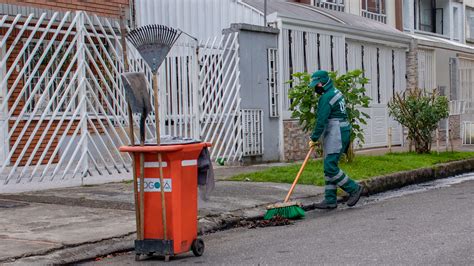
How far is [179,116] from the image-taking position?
14164 millimetres

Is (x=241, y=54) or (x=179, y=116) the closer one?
(x=179, y=116)

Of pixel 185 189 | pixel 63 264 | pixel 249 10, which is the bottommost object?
pixel 63 264

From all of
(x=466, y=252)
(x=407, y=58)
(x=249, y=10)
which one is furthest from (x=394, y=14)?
(x=466, y=252)

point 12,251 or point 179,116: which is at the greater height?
point 179,116

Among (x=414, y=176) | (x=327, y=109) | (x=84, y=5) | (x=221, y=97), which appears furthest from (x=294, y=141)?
(x=327, y=109)

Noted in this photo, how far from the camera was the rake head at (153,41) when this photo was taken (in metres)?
7.19

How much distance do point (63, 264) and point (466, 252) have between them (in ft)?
11.9

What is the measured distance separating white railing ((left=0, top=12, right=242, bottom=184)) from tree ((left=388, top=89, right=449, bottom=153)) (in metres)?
3.75

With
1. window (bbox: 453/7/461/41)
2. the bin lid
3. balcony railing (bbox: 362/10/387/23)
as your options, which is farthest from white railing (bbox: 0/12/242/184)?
window (bbox: 453/7/461/41)

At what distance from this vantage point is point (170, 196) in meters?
6.88

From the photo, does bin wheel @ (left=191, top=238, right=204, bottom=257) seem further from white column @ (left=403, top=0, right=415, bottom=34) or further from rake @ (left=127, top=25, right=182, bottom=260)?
white column @ (left=403, top=0, right=415, bottom=34)

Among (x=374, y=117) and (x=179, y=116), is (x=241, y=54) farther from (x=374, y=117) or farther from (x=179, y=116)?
(x=374, y=117)

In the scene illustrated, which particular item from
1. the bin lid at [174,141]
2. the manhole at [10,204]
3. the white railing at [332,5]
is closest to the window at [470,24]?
the white railing at [332,5]

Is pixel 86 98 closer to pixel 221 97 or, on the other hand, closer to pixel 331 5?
pixel 221 97
